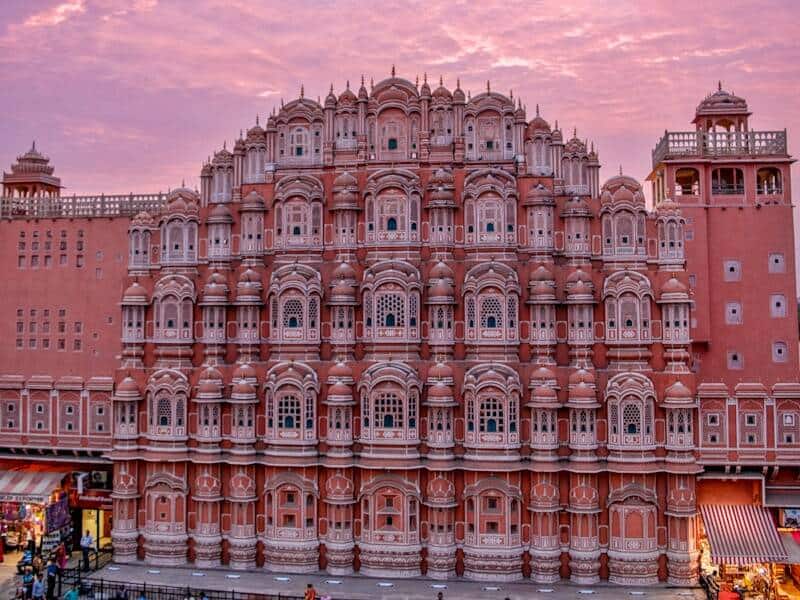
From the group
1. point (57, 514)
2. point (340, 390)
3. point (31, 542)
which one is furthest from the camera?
point (57, 514)

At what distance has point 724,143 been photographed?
4350 centimetres

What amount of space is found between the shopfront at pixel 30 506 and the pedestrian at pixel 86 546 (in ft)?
5.53

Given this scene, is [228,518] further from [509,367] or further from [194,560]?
[509,367]

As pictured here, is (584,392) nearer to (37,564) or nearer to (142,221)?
(142,221)

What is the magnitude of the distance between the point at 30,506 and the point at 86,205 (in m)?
17.5

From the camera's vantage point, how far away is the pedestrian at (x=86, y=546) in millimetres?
38094

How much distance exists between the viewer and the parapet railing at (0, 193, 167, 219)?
4856 cm

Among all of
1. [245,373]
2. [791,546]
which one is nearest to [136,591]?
[245,373]

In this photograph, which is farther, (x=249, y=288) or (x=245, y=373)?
(x=249, y=288)

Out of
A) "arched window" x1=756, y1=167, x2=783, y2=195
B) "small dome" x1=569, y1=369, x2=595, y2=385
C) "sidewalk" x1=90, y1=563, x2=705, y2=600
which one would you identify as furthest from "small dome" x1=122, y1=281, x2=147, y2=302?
"arched window" x1=756, y1=167, x2=783, y2=195

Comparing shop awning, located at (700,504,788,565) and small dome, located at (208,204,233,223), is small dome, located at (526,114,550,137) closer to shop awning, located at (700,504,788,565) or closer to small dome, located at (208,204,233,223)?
small dome, located at (208,204,233,223)

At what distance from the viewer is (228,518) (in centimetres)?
3888

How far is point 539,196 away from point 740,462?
15.5m

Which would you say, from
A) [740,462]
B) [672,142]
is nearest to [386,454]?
[740,462]
